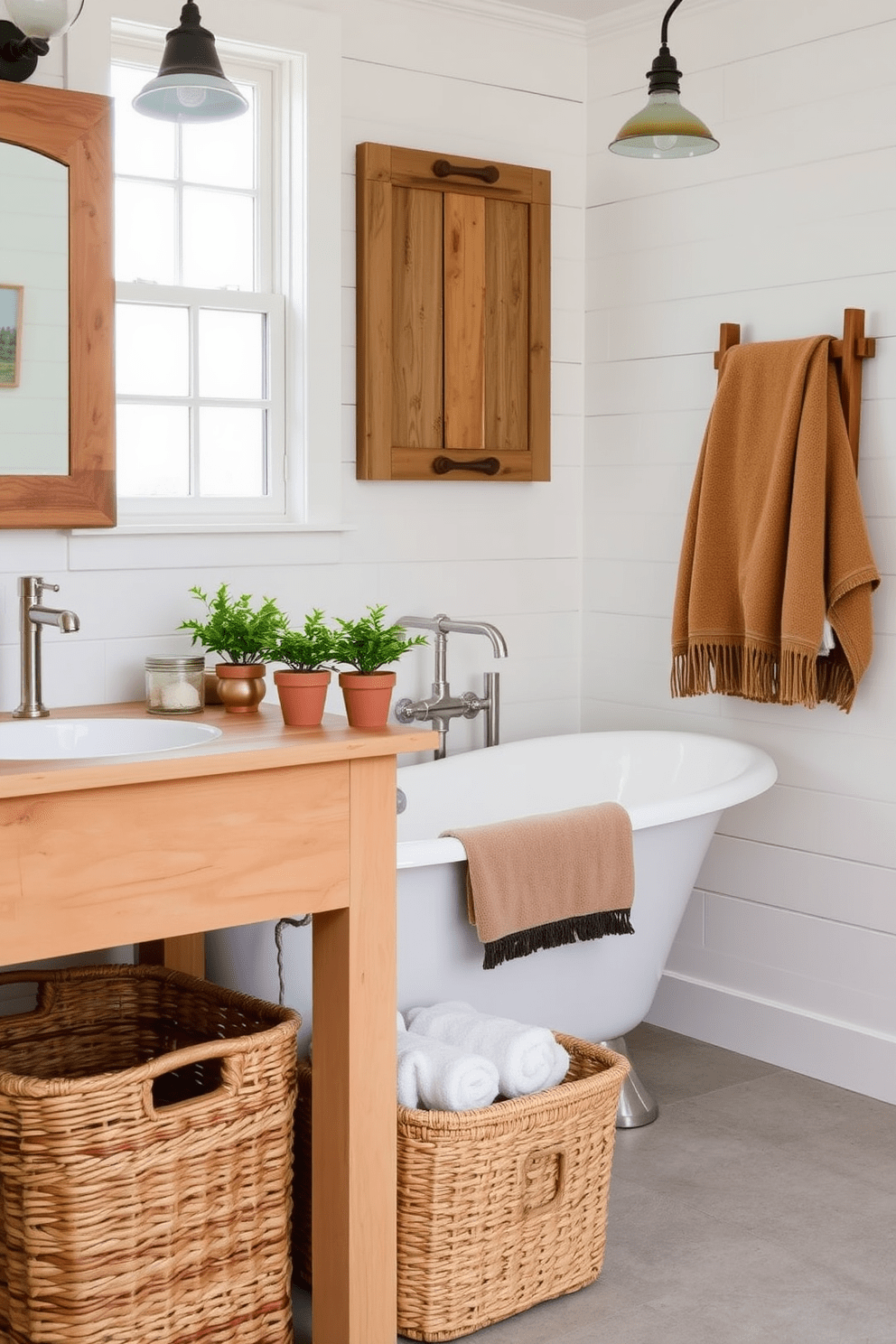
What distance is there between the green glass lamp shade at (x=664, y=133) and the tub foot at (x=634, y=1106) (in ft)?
6.03

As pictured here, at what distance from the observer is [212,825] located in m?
2.12

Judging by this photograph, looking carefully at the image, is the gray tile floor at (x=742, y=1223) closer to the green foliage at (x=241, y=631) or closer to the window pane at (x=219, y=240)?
the green foliage at (x=241, y=631)

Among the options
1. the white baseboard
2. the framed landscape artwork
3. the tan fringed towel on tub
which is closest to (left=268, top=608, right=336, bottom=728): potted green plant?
the tan fringed towel on tub

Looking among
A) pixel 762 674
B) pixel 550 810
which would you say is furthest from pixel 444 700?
pixel 762 674

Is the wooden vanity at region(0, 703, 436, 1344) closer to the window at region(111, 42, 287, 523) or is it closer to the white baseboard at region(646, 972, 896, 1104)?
the window at region(111, 42, 287, 523)

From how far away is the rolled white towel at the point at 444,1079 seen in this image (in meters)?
2.39

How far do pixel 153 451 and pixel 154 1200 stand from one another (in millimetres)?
1709

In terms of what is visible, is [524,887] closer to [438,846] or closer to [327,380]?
[438,846]

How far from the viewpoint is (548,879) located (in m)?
2.78

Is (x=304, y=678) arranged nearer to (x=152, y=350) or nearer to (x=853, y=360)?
(x=152, y=350)

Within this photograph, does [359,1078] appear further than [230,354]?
No

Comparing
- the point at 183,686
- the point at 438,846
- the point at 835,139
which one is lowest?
the point at 438,846

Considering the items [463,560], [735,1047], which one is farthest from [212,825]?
[735,1047]

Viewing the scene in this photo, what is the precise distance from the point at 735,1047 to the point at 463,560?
4.57 ft
